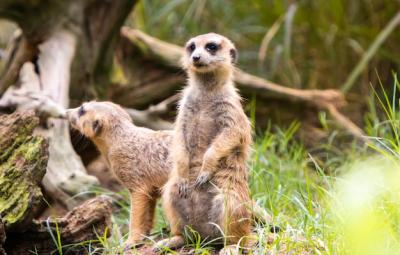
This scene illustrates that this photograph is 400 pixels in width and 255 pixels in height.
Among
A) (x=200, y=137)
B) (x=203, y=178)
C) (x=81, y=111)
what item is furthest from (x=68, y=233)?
(x=81, y=111)

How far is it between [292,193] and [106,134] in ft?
4.11

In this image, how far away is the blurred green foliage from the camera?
781 cm

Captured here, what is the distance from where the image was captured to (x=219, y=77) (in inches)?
147

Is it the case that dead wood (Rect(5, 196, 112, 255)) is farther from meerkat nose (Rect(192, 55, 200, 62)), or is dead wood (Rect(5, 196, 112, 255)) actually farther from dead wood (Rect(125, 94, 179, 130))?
dead wood (Rect(125, 94, 179, 130))

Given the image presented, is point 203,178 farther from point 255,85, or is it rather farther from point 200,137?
point 255,85

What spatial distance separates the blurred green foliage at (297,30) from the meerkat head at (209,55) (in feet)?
11.9

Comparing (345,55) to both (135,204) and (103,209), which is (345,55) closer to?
(135,204)

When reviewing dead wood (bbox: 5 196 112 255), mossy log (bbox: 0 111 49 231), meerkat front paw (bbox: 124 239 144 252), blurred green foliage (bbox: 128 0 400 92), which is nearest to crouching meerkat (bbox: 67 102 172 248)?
meerkat front paw (bbox: 124 239 144 252)

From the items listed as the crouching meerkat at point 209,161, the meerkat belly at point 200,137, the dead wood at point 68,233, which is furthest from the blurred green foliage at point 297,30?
the dead wood at point 68,233

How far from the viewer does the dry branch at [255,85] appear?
6.07m

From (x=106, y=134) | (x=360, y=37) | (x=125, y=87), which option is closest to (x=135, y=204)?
(x=106, y=134)

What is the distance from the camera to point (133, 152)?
4109mm

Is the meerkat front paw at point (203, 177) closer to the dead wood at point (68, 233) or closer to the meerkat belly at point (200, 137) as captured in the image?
the meerkat belly at point (200, 137)

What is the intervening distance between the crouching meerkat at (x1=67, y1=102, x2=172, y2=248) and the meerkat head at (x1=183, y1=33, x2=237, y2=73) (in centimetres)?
57
